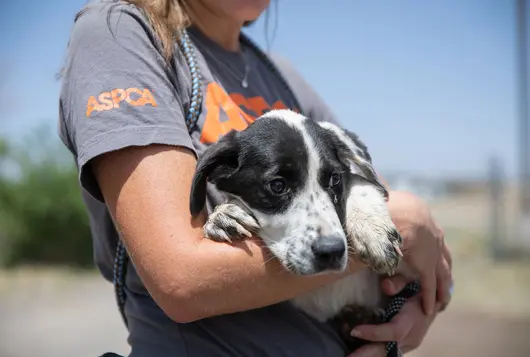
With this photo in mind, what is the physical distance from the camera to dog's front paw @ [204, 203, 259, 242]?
2000 millimetres

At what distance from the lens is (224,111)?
2281 mm

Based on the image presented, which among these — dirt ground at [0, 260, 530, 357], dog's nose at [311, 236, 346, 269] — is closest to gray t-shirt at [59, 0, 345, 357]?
dog's nose at [311, 236, 346, 269]

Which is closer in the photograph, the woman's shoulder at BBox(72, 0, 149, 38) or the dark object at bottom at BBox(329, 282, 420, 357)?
the woman's shoulder at BBox(72, 0, 149, 38)

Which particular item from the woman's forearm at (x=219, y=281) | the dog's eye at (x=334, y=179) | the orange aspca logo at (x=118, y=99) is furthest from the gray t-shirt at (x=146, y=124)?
the dog's eye at (x=334, y=179)

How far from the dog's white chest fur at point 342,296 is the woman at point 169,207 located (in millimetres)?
81

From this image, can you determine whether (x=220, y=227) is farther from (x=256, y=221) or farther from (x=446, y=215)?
(x=446, y=215)

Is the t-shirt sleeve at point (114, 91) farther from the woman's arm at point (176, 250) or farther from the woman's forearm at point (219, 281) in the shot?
the woman's forearm at point (219, 281)

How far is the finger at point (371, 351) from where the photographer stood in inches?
88.5

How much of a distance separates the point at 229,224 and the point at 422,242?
2.32ft

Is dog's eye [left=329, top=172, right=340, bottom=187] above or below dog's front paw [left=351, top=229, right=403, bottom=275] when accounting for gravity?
above

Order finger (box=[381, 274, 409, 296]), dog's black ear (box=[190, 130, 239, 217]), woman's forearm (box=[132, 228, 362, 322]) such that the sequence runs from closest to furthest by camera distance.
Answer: woman's forearm (box=[132, 228, 362, 322])
dog's black ear (box=[190, 130, 239, 217])
finger (box=[381, 274, 409, 296])

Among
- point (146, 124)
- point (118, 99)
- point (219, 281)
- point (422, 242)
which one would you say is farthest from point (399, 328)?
point (118, 99)

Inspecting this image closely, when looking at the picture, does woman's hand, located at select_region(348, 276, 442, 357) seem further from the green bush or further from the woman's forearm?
the green bush

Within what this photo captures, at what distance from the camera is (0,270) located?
1212cm
